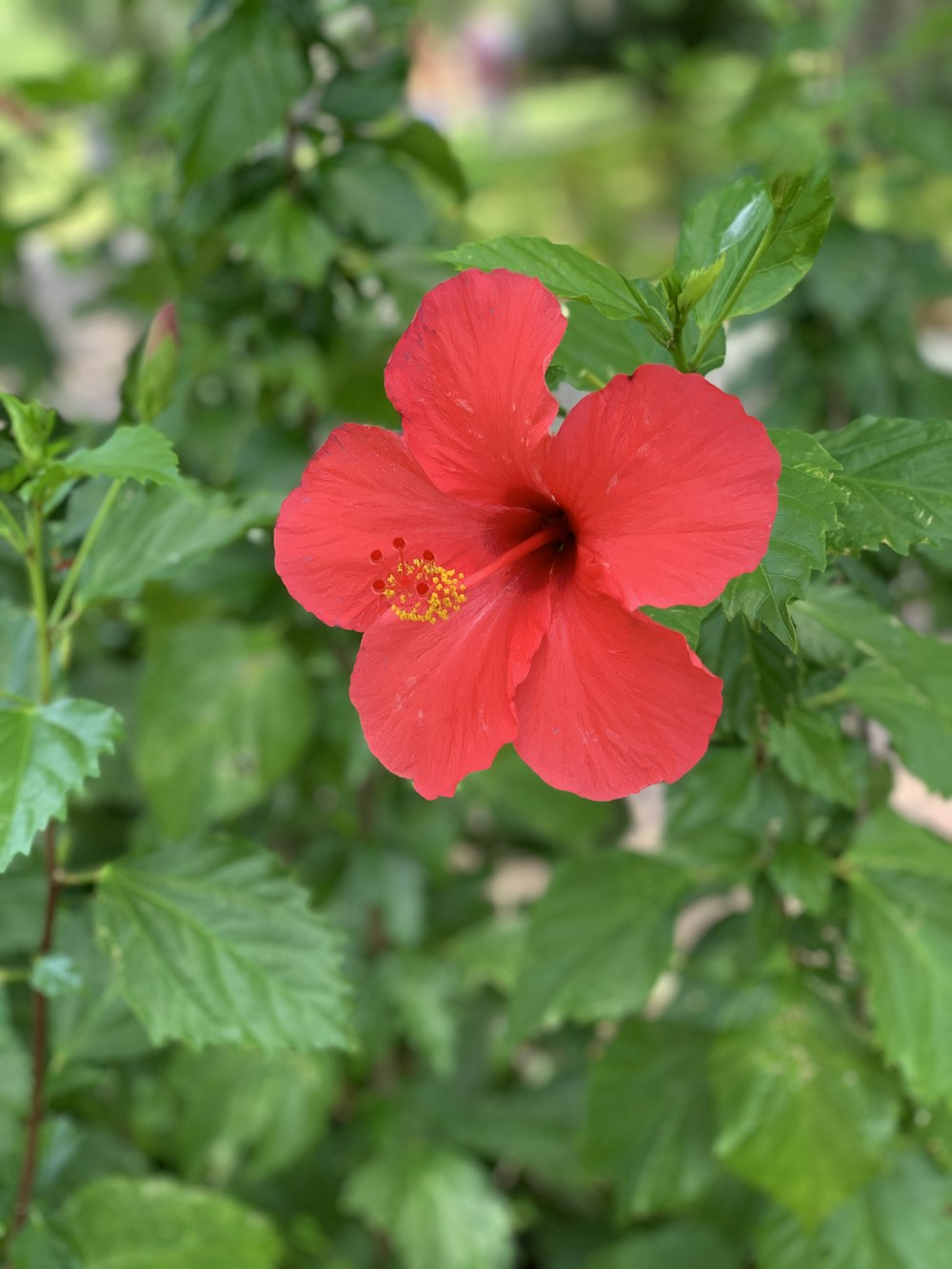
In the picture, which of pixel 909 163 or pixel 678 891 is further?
pixel 909 163

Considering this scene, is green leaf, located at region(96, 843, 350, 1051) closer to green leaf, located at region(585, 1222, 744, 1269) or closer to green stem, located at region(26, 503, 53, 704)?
green stem, located at region(26, 503, 53, 704)

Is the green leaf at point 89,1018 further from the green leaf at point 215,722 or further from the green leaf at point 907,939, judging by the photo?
the green leaf at point 907,939

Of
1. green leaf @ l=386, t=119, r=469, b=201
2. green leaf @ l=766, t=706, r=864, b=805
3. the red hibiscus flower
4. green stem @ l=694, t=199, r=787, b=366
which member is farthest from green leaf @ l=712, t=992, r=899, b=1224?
green leaf @ l=386, t=119, r=469, b=201

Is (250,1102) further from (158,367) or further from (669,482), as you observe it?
(669,482)

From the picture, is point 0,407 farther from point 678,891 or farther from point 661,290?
point 678,891

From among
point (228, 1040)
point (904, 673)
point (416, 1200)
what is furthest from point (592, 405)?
point (416, 1200)

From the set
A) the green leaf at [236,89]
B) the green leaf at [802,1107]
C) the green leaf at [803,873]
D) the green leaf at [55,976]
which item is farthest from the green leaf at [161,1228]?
the green leaf at [236,89]
